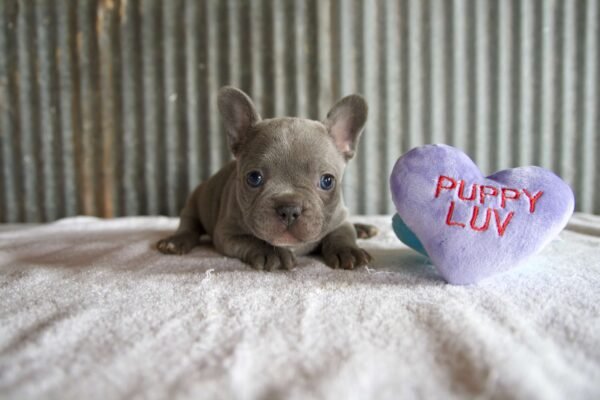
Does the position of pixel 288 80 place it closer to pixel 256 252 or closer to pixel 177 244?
pixel 177 244

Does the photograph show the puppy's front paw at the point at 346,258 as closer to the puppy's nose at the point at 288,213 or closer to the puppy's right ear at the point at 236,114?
the puppy's nose at the point at 288,213

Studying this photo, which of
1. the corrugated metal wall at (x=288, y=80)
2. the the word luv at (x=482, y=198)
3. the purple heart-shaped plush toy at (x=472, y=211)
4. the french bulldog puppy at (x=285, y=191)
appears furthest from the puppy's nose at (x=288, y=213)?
the corrugated metal wall at (x=288, y=80)

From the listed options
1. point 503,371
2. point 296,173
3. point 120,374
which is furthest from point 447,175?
point 120,374

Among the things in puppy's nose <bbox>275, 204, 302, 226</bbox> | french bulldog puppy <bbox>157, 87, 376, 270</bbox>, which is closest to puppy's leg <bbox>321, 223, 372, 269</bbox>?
french bulldog puppy <bbox>157, 87, 376, 270</bbox>

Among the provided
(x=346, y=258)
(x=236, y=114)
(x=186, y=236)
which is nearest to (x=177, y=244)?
(x=186, y=236)

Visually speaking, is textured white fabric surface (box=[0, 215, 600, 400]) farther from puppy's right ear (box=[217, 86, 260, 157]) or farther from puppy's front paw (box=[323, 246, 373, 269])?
puppy's right ear (box=[217, 86, 260, 157])

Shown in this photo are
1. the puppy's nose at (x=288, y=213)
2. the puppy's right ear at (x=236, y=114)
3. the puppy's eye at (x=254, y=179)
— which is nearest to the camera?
the puppy's nose at (x=288, y=213)
